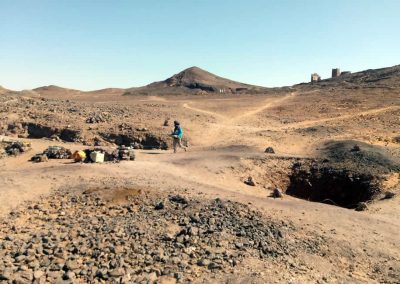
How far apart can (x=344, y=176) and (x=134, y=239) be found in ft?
30.4

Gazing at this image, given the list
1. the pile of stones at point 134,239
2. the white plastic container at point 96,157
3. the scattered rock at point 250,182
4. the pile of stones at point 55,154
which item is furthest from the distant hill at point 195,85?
the pile of stones at point 134,239

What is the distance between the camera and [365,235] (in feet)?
31.1

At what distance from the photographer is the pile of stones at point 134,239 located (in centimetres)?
759

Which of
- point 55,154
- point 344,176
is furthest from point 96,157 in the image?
point 344,176

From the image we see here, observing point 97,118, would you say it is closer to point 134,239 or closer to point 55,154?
point 55,154

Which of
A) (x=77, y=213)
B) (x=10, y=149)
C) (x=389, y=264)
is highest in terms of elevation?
(x=10, y=149)

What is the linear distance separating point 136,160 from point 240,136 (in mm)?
8567

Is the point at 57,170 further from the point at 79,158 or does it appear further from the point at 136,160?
the point at 136,160

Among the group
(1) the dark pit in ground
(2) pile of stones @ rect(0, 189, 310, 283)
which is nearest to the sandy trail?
(1) the dark pit in ground

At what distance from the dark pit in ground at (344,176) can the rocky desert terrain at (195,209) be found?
1.6 inches

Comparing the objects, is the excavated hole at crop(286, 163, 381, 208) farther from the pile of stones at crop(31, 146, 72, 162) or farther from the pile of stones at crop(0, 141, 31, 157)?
the pile of stones at crop(0, 141, 31, 157)

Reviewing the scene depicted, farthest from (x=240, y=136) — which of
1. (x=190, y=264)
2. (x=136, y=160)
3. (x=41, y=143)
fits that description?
(x=190, y=264)

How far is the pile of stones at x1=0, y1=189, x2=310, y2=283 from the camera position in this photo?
7.59 metres

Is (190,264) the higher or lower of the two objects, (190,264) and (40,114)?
the lower
